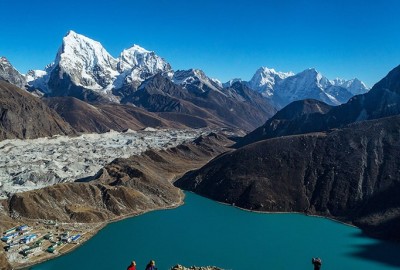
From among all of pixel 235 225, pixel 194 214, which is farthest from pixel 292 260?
pixel 194 214

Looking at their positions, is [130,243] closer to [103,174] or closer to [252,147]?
[103,174]

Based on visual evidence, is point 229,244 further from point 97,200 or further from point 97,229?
point 97,200

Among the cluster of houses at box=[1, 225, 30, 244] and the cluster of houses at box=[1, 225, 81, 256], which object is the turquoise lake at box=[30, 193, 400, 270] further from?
the cluster of houses at box=[1, 225, 30, 244]

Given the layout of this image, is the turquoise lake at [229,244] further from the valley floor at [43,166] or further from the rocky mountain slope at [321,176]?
the valley floor at [43,166]

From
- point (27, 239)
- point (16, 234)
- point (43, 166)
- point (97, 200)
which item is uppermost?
point (43, 166)

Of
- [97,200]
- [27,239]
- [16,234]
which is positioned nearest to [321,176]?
[97,200]

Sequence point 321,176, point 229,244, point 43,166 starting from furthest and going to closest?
point 43,166 < point 321,176 < point 229,244
